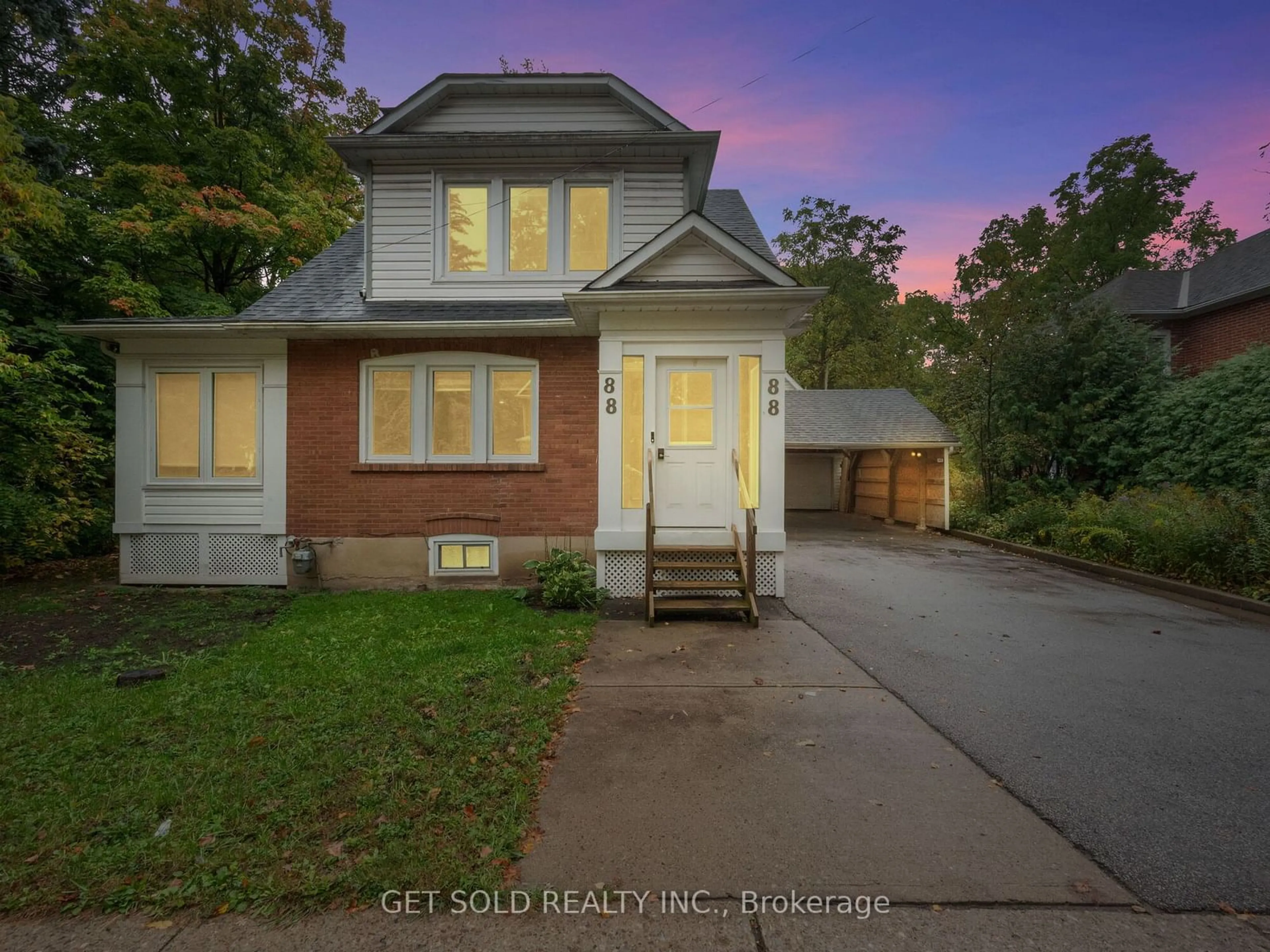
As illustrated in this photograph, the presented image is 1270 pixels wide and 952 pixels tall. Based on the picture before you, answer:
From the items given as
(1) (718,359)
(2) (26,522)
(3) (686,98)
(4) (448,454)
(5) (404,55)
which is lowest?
(2) (26,522)

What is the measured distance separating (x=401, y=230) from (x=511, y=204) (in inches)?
66.8

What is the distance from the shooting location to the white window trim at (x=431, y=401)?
25.0 feet

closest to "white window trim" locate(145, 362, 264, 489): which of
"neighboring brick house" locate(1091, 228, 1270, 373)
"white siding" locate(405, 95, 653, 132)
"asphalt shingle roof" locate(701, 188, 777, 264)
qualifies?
"white siding" locate(405, 95, 653, 132)

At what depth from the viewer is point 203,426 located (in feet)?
25.5

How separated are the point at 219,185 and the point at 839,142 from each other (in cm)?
1464

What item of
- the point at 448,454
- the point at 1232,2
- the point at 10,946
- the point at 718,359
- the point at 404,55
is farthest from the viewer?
the point at 404,55

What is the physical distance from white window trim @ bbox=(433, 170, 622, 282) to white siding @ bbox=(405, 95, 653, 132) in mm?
928

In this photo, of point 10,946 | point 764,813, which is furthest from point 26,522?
point 764,813

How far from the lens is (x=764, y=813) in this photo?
106 inches

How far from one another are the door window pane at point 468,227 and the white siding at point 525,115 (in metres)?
1.11

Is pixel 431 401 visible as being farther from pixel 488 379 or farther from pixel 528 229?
pixel 528 229

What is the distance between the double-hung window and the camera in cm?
778

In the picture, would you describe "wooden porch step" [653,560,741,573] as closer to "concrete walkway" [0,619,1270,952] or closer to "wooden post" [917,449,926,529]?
"concrete walkway" [0,619,1270,952]

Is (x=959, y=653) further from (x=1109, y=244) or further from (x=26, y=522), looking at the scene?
(x=1109, y=244)
